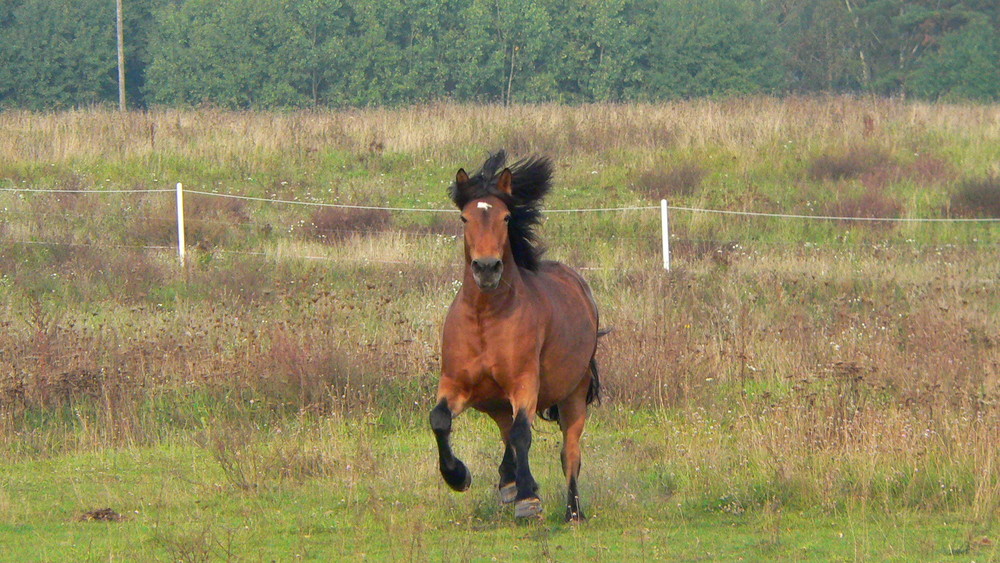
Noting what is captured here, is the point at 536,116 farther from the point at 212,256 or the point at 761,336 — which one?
the point at 761,336

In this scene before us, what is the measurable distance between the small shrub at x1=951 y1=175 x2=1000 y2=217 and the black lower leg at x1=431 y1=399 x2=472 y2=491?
55.3 feet

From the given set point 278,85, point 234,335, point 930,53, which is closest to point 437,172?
point 234,335

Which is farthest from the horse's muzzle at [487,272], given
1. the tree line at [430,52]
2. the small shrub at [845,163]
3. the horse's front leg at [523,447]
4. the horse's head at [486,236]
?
the tree line at [430,52]

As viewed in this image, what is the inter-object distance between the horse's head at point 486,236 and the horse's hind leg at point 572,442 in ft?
4.38

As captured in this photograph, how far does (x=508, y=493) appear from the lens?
7.13 meters

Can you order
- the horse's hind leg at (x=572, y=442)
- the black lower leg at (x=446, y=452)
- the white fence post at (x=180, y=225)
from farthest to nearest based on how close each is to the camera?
the white fence post at (x=180, y=225) < the horse's hind leg at (x=572, y=442) < the black lower leg at (x=446, y=452)

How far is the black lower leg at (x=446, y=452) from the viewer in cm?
669

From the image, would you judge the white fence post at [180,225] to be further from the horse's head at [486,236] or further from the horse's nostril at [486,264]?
the horse's nostril at [486,264]

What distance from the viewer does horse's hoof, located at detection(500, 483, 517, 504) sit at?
7.10m

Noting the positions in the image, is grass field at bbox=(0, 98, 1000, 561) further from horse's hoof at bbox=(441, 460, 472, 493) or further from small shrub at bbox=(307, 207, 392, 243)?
horse's hoof at bbox=(441, 460, 472, 493)

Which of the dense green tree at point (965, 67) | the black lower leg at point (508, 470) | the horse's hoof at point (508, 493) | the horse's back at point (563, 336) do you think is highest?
the dense green tree at point (965, 67)

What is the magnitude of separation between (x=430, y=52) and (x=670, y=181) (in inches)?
1079

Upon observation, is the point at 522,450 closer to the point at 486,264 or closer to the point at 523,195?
the point at 486,264

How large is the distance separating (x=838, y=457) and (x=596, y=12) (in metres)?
43.7
